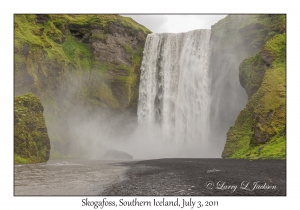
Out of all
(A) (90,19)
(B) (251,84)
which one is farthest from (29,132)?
(A) (90,19)

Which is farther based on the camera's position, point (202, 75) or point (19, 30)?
point (202, 75)

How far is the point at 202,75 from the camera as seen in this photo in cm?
5153

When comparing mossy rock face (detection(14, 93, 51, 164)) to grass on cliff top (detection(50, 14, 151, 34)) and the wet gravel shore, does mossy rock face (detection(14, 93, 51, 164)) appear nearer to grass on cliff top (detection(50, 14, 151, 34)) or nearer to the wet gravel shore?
the wet gravel shore

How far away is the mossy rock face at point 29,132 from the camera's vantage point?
1036 inches

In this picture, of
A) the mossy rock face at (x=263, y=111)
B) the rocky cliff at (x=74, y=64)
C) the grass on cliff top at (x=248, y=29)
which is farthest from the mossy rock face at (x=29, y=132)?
the grass on cliff top at (x=248, y=29)

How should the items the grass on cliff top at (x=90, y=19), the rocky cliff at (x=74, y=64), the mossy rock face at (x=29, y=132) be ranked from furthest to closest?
the grass on cliff top at (x=90, y=19) < the rocky cliff at (x=74, y=64) < the mossy rock face at (x=29, y=132)

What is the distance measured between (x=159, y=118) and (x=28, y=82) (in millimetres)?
25178

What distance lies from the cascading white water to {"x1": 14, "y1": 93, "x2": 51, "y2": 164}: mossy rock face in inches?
954

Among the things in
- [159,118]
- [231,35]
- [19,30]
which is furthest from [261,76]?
[19,30]

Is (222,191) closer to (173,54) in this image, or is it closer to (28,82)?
(28,82)

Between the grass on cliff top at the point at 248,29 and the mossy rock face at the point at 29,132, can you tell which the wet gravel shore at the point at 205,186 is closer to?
the mossy rock face at the point at 29,132

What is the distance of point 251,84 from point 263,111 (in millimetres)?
7224

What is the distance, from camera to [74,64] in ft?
162

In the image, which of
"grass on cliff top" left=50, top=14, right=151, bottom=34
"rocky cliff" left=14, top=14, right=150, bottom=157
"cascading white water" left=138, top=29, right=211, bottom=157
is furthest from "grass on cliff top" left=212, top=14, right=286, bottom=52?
"grass on cliff top" left=50, top=14, right=151, bottom=34
